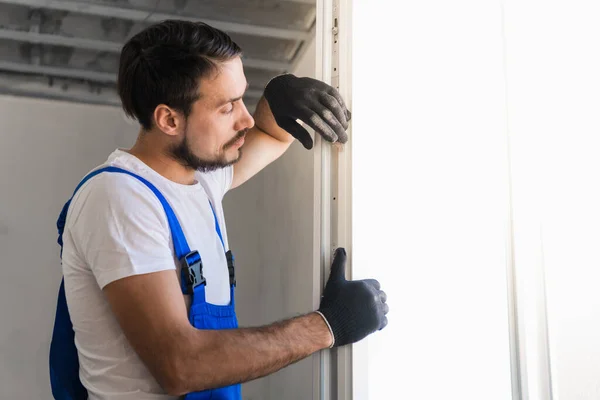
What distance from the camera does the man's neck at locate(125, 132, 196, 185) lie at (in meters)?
1.64

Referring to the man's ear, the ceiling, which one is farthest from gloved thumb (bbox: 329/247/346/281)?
the ceiling

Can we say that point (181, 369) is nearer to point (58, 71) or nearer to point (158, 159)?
point (158, 159)

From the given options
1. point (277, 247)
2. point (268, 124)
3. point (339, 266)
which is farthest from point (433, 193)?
point (277, 247)

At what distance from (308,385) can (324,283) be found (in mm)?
952

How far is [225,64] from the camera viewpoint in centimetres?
164

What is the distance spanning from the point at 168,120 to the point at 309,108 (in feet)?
1.26

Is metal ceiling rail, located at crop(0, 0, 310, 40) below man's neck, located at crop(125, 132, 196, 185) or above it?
above

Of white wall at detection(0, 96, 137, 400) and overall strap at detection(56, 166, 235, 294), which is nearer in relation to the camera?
overall strap at detection(56, 166, 235, 294)

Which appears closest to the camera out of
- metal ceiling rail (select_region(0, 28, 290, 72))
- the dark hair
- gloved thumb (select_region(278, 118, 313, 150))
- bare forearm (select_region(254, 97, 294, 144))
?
the dark hair

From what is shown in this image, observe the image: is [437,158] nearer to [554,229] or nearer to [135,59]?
[554,229]

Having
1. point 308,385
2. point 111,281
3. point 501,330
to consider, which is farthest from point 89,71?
point 501,330

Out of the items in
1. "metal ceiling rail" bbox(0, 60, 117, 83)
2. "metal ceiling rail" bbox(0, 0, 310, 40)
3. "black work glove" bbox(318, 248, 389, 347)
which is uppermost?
"metal ceiling rail" bbox(0, 0, 310, 40)

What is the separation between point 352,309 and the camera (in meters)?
1.52

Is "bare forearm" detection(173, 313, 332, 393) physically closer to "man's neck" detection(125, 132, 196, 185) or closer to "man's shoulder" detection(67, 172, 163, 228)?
"man's shoulder" detection(67, 172, 163, 228)
